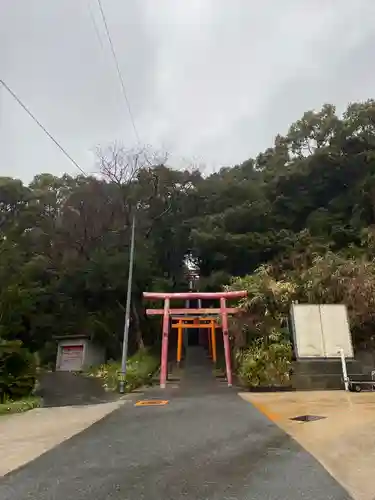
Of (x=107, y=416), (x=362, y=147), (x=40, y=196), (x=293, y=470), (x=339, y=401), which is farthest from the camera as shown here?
(x=40, y=196)

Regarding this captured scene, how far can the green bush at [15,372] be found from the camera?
9.60 meters

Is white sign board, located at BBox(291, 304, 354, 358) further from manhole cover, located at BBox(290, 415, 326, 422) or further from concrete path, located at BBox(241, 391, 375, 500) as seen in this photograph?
manhole cover, located at BBox(290, 415, 326, 422)

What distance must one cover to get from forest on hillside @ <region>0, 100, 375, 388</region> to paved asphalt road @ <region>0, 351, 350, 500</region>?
15575mm

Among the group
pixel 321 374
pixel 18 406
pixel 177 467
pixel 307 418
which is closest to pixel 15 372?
pixel 18 406

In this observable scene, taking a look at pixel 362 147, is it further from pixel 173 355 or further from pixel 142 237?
pixel 173 355

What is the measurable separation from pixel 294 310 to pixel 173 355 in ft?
45.0

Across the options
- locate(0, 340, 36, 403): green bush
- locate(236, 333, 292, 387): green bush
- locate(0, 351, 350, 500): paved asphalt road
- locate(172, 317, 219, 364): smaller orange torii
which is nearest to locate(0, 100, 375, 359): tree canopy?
locate(172, 317, 219, 364): smaller orange torii

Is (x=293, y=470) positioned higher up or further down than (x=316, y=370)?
further down

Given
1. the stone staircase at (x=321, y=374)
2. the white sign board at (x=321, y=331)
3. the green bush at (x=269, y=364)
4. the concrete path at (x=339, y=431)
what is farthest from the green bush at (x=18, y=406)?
the white sign board at (x=321, y=331)

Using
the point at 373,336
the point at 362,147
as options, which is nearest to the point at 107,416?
the point at 373,336

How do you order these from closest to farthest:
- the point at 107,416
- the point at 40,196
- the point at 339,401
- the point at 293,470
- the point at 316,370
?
the point at 293,470, the point at 107,416, the point at 339,401, the point at 316,370, the point at 40,196

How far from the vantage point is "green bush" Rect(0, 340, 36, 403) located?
9602 millimetres

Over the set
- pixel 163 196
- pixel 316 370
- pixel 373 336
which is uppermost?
pixel 163 196

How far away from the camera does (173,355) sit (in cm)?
2420
